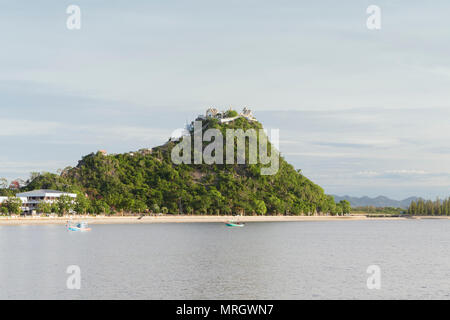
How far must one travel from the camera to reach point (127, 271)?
52.9 metres

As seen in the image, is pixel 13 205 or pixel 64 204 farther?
pixel 64 204

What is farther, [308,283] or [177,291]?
[308,283]

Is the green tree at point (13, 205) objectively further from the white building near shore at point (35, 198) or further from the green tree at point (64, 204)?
the white building near shore at point (35, 198)

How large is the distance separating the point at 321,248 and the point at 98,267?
38.9m

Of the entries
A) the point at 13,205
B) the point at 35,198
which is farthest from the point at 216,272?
the point at 35,198

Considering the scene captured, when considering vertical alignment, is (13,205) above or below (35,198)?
below

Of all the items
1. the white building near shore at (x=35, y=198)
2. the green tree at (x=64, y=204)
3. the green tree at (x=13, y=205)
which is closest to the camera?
the green tree at (x=13, y=205)

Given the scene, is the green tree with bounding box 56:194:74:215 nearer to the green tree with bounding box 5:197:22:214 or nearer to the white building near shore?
the white building near shore

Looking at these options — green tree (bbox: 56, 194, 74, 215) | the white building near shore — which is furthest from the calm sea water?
the white building near shore

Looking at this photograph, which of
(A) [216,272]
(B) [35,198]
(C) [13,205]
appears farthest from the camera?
(B) [35,198]

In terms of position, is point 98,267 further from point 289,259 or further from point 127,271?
→ point 289,259

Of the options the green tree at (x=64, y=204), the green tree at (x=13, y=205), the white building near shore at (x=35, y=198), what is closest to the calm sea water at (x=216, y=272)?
the green tree at (x=13, y=205)

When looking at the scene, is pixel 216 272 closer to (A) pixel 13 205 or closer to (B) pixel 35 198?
(A) pixel 13 205
